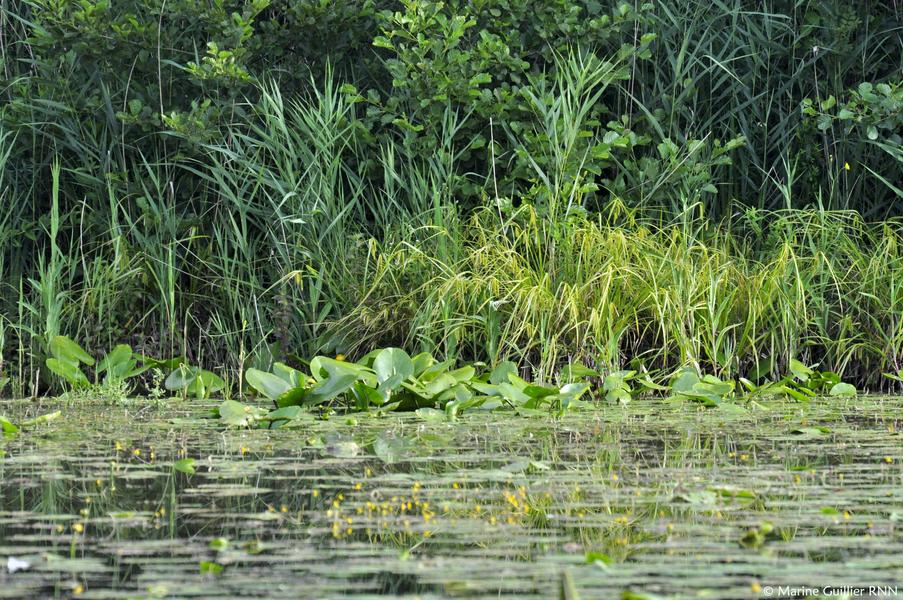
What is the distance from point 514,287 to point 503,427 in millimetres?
1286

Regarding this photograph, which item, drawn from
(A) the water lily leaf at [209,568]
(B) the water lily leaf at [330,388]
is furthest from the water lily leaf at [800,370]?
(A) the water lily leaf at [209,568]

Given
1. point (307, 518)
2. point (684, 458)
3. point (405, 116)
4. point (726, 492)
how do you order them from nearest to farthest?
point (307, 518), point (726, 492), point (684, 458), point (405, 116)

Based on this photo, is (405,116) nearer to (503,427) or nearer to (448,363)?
(448,363)

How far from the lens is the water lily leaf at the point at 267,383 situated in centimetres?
472

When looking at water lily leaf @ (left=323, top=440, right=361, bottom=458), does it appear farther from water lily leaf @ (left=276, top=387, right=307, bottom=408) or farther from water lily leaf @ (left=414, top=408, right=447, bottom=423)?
water lily leaf @ (left=414, top=408, right=447, bottom=423)

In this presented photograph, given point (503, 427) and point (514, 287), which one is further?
point (514, 287)

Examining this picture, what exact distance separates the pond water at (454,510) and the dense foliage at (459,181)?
1441 mm

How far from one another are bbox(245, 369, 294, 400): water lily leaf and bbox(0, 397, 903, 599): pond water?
0.99 feet

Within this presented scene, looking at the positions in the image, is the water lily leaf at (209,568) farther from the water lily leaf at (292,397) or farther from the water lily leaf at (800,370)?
the water lily leaf at (800,370)

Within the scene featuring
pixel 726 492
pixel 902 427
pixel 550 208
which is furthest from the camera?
pixel 550 208

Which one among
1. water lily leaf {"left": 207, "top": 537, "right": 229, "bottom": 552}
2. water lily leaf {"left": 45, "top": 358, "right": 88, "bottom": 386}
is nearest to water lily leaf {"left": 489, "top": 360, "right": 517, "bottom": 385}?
water lily leaf {"left": 45, "top": 358, "right": 88, "bottom": 386}

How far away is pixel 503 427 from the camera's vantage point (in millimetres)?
4426

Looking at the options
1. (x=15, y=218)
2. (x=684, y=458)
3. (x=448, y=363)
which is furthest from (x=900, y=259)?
(x=15, y=218)

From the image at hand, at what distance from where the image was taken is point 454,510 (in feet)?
9.21
